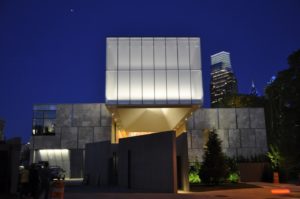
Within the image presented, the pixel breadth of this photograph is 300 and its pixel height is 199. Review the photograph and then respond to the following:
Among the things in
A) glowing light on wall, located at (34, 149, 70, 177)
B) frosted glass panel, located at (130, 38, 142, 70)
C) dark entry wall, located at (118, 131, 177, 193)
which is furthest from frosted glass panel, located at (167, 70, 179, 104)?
glowing light on wall, located at (34, 149, 70, 177)

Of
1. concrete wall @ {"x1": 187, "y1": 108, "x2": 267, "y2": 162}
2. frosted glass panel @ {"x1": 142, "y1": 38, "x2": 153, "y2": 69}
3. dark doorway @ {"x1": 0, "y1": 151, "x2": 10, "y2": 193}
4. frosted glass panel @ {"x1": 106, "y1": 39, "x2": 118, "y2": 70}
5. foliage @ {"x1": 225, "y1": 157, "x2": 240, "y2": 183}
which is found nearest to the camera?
dark doorway @ {"x1": 0, "y1": 151, "x2": 10, "y2": 193}

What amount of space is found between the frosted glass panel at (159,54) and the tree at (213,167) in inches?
430

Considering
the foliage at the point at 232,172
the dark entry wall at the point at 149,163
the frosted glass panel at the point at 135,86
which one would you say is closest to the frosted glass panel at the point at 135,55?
the frosted glass panel at the point at 135,86

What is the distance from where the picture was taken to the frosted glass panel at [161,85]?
34.1 meters

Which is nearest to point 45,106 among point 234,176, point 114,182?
point 114,182

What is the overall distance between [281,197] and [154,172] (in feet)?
24.4

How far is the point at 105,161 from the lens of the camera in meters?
30.2

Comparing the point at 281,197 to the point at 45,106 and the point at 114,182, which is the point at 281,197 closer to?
the point at 114,182

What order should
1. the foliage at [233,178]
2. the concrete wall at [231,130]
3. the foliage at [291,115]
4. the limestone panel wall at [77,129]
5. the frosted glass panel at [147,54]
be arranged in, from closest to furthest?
the foliage at [233,178]
the foliage at [291,115]
the frosted glass panel at [147,54]
the limestone panel wall at [77,129]
the concrete wall at [231,130]

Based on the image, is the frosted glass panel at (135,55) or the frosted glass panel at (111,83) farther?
the frosted glass panel at (135,55)

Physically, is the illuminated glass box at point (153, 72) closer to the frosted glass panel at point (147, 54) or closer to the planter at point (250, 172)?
the frosted glass panel at point (147, 54)

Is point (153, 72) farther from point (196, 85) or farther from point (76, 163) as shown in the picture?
point (76, 163)

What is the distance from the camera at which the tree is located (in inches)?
991

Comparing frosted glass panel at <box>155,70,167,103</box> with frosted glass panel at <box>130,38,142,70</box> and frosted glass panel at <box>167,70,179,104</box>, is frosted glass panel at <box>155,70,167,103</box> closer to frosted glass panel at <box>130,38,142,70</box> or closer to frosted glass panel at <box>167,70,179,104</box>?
frosted glass panel at <box>167,70,179,104</box>
